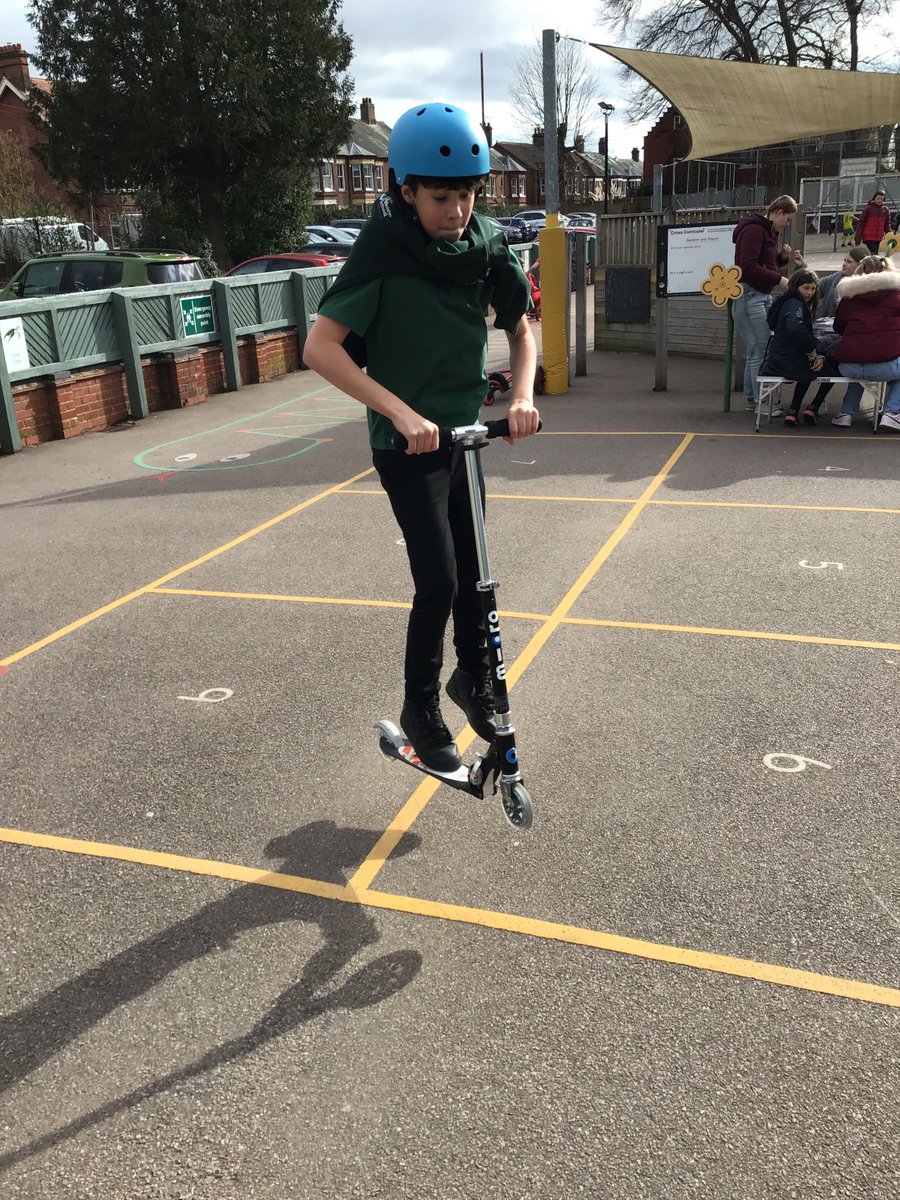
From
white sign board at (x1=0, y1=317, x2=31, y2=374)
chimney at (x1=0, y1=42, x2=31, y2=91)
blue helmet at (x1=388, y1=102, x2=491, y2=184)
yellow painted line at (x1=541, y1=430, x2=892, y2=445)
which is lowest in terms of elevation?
yellow painted line at (x1=541, y1=430, x2=892, y2=445)

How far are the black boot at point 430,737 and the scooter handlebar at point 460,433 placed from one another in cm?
91

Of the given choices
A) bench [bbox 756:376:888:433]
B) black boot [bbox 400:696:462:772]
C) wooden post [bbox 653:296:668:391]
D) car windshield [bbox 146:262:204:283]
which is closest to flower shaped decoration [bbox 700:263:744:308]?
bench [bbox 756:376:888:433]

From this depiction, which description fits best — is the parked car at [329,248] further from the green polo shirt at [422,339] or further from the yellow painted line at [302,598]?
the green polo shirt at [422,339]

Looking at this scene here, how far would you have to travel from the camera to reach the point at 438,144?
2855mm

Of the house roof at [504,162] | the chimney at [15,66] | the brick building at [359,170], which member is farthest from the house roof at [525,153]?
the chimney at [15,66]

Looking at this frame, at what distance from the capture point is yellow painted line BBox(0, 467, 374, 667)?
5621mm

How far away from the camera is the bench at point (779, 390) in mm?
9812

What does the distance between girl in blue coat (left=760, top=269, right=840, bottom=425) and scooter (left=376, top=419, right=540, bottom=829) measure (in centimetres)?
768

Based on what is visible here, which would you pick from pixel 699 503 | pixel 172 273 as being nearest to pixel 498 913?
pixel 699 503

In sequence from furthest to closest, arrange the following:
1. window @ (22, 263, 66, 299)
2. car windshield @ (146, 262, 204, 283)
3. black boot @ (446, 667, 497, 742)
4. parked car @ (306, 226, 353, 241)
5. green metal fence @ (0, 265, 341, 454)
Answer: parked car @ (306, 226, 353, 241)
window @ (22, 263, 66, 299)
car windshield @ (146, 262, 204, 283)
green metal fence @ (0, 265, 341, 454)
black boot @ (446, 667, 497, 742)

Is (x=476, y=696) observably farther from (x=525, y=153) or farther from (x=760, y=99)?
(x=525, y=153)

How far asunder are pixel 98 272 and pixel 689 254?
865cm

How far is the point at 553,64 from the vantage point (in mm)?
13008

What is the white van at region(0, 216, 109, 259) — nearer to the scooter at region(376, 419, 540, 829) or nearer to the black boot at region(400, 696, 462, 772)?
the black boot at region(400, 696, 462, 772)
